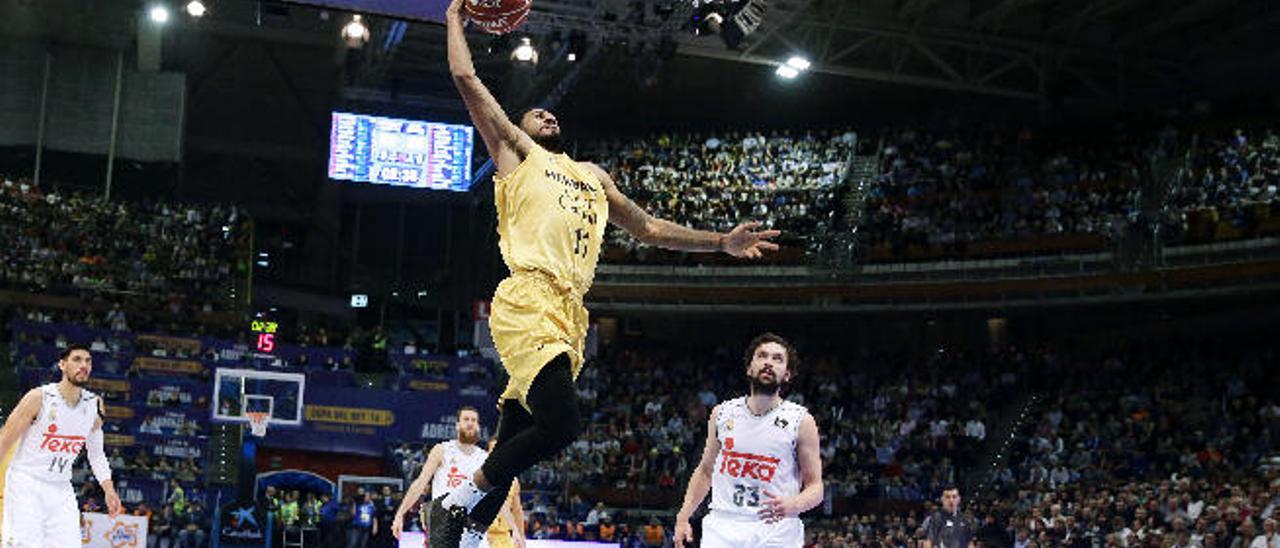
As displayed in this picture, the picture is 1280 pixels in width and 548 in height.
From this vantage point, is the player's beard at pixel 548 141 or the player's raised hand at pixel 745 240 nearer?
the player's beard at pixel 548 141

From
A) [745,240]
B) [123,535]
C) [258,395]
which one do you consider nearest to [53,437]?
[745,240]

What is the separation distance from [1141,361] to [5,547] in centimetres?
2892

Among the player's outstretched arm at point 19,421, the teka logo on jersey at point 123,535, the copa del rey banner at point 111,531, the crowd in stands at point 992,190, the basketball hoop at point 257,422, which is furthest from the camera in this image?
the crowd in stands at point 992,190

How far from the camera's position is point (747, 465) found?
797cm

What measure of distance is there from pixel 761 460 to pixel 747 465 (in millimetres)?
93

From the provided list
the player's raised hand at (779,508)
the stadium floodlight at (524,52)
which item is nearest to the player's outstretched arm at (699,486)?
the player's raised hand at (779,508)

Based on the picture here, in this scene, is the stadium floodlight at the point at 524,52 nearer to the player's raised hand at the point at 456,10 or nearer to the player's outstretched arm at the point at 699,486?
the player's outstretched arm at the point at 699,486

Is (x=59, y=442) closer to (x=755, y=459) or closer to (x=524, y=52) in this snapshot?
(x=755, y=459)

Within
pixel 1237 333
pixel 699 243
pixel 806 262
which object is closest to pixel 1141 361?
pixel 1237 333

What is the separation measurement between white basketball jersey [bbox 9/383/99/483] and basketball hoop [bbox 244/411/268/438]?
59.1 feet

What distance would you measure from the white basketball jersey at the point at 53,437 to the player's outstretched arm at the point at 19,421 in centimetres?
A: 6

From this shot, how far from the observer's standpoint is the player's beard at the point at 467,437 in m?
12.8

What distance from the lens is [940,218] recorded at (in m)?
35.5

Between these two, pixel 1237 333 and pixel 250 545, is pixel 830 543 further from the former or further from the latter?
pixel 1237 333
